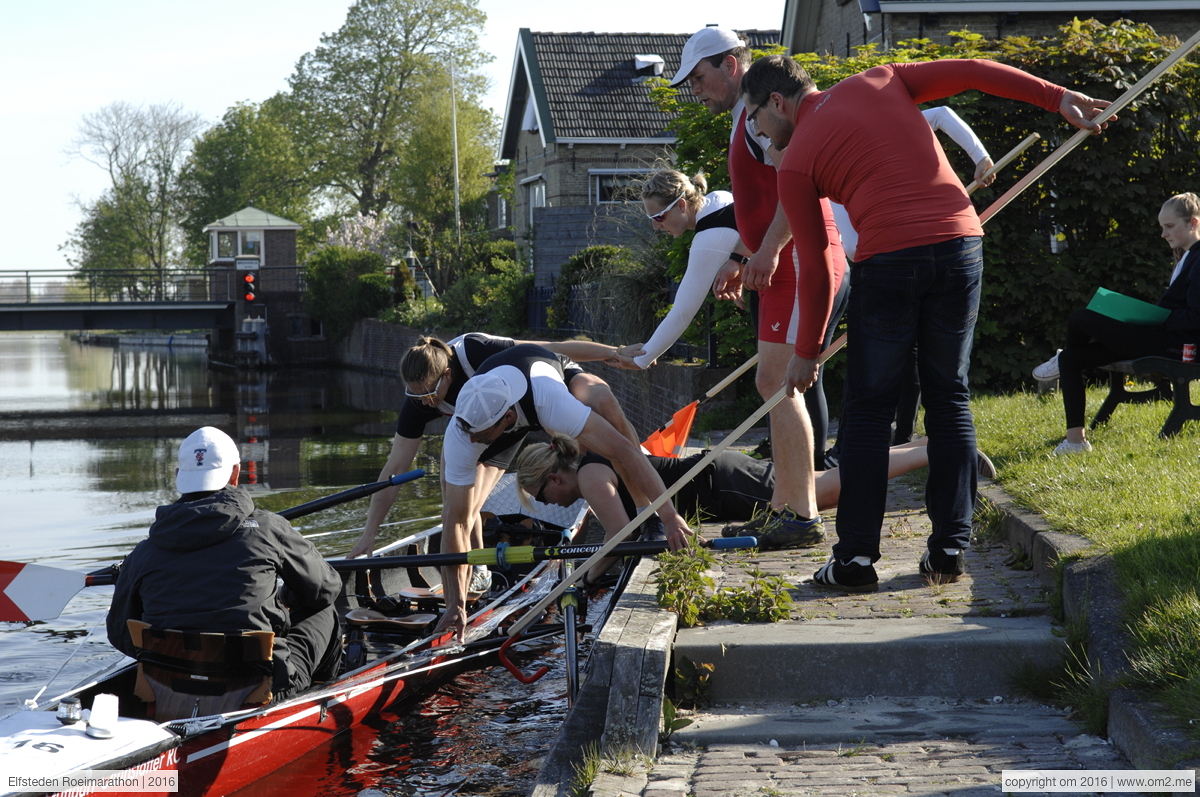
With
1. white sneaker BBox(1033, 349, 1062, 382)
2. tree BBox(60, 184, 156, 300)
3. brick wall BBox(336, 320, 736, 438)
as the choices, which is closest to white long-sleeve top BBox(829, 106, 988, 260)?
white sneaker BBox(1033, 349, 1062, 382)

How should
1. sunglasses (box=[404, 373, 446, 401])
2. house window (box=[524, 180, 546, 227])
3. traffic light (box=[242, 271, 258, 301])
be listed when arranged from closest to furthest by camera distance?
1. sunglasses (box=[404, 373, 446, 401])
2. house window (box=[524, 180, 546, 227])
3. traffic light (box=[242, 271, 258, 301])

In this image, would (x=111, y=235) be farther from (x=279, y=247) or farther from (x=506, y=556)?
(x=506, y=556)

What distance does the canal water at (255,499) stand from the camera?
16.4 feet

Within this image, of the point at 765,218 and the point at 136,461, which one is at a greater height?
the point at 765,218

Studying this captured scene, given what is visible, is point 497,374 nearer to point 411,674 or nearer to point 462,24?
point 411,674

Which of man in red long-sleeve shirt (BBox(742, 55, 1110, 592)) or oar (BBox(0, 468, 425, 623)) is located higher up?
man in red long-sleeve shirt (BBox(742, 55, 1110, 592))

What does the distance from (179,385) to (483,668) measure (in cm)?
3098

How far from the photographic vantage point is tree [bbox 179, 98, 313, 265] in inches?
2160

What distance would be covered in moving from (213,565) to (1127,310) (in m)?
4.96

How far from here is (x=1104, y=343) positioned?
6168 millimetres

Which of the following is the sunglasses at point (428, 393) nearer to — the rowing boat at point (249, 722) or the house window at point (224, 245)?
the rowing boat at point (249, 722)

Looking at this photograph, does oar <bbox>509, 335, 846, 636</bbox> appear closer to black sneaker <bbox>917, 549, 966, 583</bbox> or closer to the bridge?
black sneaker <bbox>917, 549, 966, 583</bbox>

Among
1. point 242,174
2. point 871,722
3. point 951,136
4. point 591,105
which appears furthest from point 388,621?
point 242,174

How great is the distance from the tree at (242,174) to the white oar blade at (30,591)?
171ft
